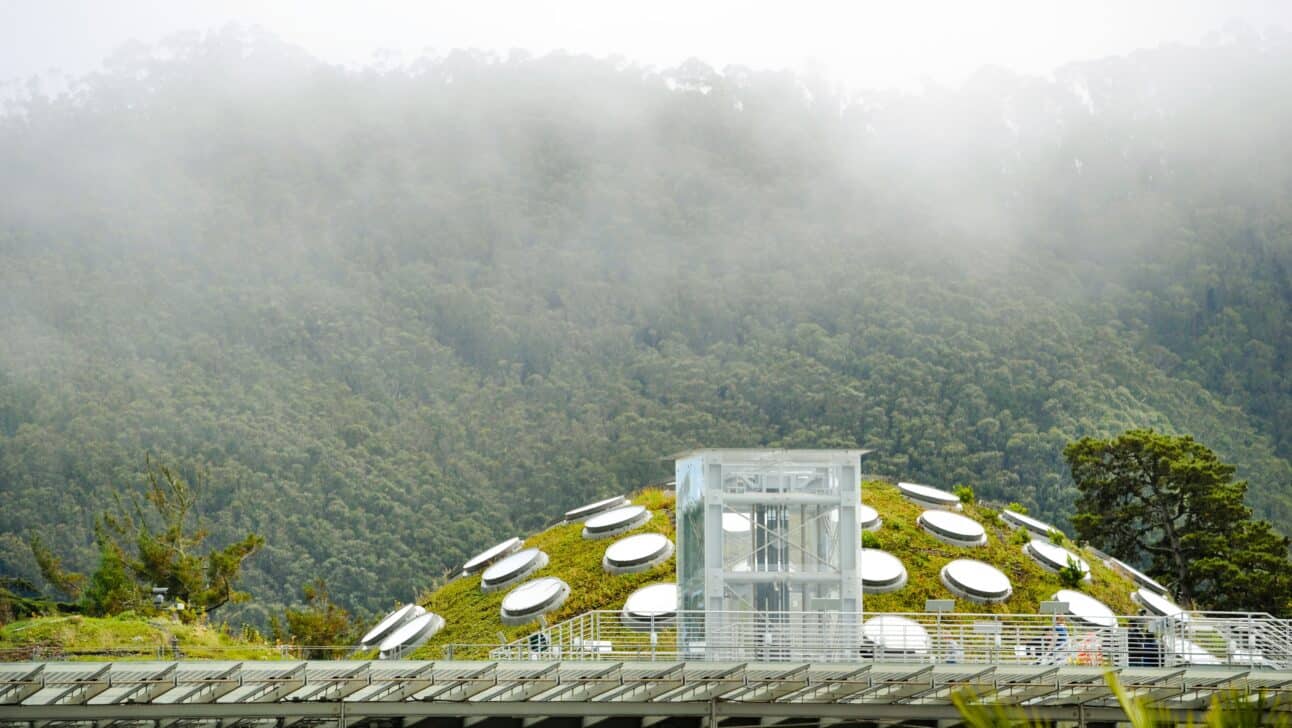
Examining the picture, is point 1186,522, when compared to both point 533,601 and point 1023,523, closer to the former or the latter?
point 1023,523

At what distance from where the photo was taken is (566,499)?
232ft

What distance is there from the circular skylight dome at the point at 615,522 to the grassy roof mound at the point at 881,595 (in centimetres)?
28

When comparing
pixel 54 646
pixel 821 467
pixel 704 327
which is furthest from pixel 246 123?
pixel 821 467

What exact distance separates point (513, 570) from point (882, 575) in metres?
9.40

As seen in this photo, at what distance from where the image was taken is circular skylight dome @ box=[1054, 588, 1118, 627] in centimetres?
3053

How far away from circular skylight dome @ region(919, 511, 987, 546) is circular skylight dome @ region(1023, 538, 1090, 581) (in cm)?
120

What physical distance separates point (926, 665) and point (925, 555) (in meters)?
13.9

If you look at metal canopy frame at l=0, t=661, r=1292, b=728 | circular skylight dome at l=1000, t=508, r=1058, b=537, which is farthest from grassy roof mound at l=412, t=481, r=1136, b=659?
metal canopy frame at l=0, t=661, r=1292, b=728

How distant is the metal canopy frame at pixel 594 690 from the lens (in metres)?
21.2

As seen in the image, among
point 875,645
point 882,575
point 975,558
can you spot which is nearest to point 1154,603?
point 975,558

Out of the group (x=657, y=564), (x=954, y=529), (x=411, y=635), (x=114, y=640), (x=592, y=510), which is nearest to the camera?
(x=114, y=640)

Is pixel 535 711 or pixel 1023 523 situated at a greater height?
pixel 1023 523

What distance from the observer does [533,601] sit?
33.8 metres

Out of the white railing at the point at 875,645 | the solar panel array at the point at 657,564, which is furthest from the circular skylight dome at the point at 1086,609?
the white railing at the point at 875,645
